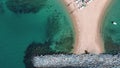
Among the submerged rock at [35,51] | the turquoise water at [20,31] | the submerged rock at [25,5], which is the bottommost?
the submerged rock at [35,51]

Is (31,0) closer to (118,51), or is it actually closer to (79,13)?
(79,13)

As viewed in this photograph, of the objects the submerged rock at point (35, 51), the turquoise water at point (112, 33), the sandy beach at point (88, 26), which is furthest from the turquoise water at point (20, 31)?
the turquoise water at point (112, 33)

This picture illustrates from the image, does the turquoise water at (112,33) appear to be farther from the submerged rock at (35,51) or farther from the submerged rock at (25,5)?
the submerged rock at (25,5)

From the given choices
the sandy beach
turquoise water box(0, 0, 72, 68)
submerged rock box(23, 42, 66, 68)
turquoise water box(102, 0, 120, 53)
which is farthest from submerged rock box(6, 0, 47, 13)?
turquoise water box(102, 0, 120, 53)

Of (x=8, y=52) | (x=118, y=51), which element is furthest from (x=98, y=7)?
(x=8, y=52)

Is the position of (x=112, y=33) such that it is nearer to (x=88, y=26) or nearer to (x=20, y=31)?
(x=88, y=26)

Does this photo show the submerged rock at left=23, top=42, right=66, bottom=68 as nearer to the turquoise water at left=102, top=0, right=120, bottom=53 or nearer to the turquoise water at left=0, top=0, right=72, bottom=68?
the turquoise water at left=0, top=0, right=72, bottom=68
